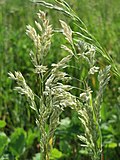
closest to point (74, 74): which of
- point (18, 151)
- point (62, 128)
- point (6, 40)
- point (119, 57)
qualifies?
point (119, 57)

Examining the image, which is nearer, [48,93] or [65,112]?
[48,93]

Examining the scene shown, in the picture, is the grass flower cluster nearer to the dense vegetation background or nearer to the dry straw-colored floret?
the dry straw-colored floret

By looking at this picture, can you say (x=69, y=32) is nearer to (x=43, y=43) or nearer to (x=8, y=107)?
(x=43, y=43)

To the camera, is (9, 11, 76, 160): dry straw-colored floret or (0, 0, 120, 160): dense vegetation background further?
(0, 0, 120, 160): dense vegetation background

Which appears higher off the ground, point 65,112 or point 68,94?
point 65,112

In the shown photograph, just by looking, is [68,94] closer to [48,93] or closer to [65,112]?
[48,93]

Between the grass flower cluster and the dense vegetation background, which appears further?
the dense vegetation background

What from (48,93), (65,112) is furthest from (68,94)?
(65,112)

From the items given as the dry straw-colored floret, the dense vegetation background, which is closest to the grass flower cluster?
the dry straw-colored floret

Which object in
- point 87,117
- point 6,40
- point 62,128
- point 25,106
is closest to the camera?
point 87,117
